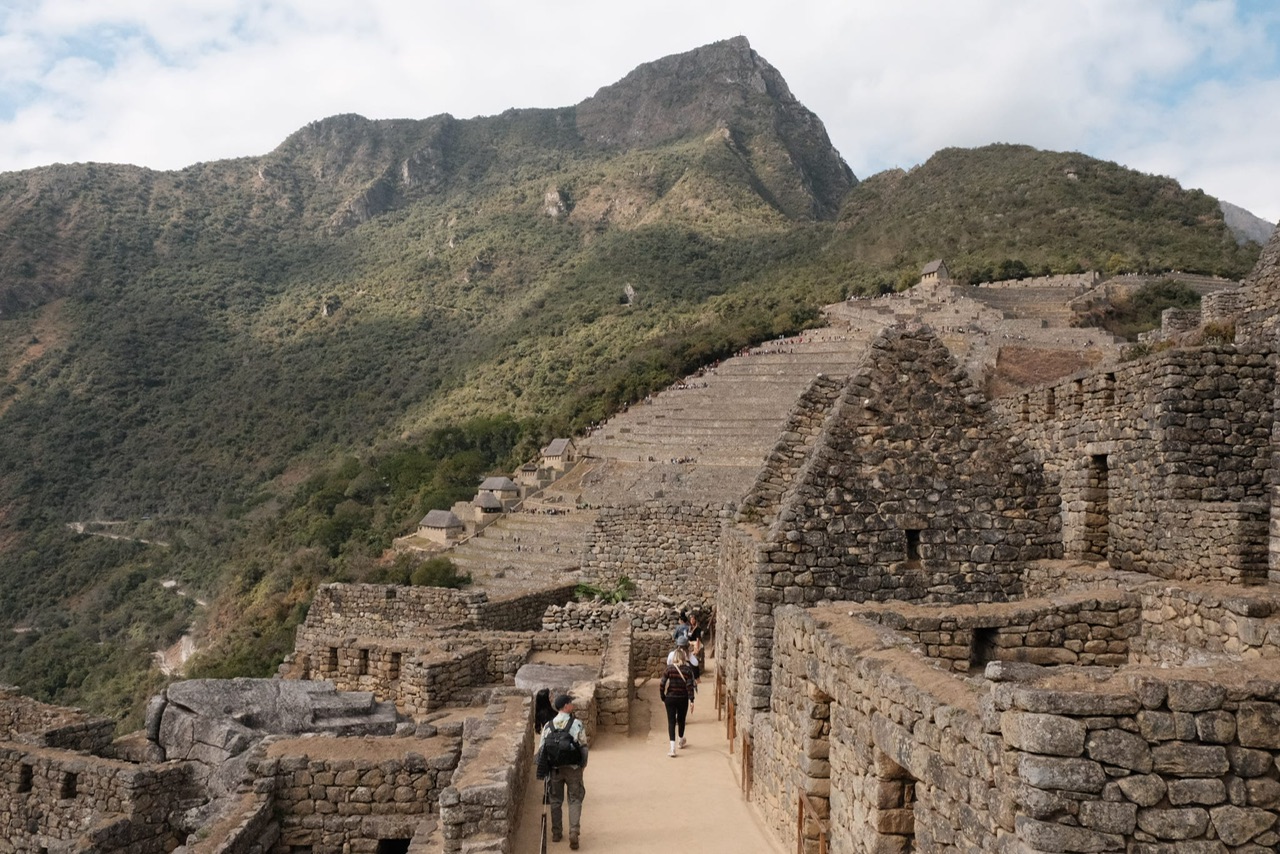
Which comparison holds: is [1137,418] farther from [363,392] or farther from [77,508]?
[363,392]

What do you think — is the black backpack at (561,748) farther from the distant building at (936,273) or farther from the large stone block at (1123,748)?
the distant building at (936,273)

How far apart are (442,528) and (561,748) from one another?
3258 cm

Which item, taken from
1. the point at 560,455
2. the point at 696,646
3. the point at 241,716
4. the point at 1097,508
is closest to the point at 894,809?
the point at 1097,508

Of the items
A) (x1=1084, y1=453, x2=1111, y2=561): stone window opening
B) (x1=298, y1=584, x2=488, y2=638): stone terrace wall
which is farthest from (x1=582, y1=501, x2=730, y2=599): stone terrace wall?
(x1=1084, y1=453, x2=1111, y2=561): stone window opening

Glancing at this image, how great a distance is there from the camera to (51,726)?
34.5 feet

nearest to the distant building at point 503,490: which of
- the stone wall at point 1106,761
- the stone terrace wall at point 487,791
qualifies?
the stone terrace wall at point 487,791

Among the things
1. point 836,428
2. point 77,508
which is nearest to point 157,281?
point 77,508

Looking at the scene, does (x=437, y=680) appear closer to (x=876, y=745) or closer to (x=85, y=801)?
(x=85, y=801)

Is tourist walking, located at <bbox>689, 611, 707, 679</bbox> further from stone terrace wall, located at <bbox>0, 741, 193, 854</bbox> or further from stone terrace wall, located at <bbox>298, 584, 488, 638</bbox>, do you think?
stone terrace wall, located at <bbox>0, 741, 193, 854</bbox>

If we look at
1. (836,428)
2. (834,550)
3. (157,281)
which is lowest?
(834,550)

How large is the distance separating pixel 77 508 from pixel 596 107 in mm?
146128

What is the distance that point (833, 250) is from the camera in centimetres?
9300

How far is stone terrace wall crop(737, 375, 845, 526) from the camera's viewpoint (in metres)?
7.24

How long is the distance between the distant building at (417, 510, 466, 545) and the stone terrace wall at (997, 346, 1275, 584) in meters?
31.5
